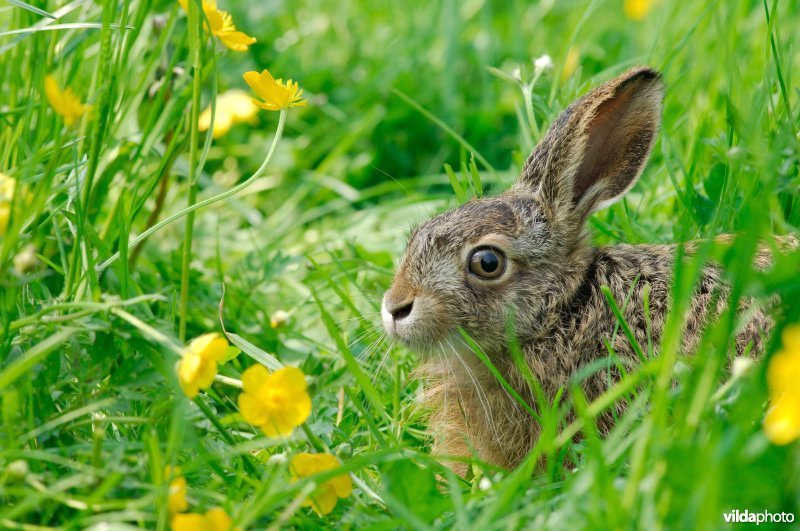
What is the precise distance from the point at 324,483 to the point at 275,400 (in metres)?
0.24

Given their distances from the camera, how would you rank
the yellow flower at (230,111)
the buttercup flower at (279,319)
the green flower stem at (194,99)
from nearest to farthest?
the green flower stem at (194,99)
the buttercup flower at (279,319)
the yellow flower at (230,111)

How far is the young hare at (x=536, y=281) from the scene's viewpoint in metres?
3.44

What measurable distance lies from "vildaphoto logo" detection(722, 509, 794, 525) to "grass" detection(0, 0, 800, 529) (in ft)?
0.07

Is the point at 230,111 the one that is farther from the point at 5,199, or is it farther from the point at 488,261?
the point at 5,199

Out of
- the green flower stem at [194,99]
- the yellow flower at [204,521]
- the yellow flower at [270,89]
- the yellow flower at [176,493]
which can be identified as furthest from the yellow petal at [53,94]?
the yellow flower at [204,521]

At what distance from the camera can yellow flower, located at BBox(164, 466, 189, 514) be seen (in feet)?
7.39

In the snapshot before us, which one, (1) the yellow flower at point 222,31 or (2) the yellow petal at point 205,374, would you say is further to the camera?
(1) the yellow flower at point 222,31

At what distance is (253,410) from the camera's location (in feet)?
8.32

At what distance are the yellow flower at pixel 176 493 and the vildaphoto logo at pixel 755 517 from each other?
1.16 metres

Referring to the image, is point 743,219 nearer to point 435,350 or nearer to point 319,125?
point 435,350

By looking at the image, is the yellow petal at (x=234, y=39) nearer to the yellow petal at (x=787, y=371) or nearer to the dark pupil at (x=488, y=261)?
the dark pupil at (x=488, y=261)

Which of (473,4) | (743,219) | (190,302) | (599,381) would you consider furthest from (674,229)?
(473,4)

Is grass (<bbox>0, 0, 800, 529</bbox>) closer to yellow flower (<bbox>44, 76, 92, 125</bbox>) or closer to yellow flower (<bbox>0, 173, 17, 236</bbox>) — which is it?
yellow flower (<bbox>0, 173, 17, 236</bbox>)

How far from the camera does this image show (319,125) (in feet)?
19.2
